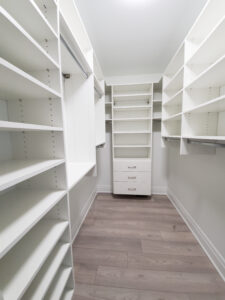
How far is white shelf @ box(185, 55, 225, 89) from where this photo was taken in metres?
0.89

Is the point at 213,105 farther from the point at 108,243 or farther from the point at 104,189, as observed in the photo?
the point at 104,189

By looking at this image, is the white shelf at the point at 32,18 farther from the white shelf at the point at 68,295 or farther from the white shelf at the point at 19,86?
the white shelf at the point at 68,295

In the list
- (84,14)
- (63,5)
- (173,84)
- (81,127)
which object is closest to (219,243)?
(81,127)

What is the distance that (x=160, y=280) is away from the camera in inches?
46.9

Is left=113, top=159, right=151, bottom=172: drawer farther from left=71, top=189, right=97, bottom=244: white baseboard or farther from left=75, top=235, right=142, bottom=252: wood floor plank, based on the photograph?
left=75, top=235, right=142, bottom=252: wood floor plank

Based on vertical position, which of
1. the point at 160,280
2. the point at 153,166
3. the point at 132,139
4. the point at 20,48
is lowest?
the point at 160,280

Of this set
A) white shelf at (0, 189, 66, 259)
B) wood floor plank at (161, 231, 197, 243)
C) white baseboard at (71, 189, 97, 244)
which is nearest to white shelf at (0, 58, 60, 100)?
white shelf at (0, 189, 66, 259)

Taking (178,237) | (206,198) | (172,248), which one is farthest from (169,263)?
(206,198)

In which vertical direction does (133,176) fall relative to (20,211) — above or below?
below

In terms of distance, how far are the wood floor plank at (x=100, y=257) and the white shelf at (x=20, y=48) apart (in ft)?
5.66

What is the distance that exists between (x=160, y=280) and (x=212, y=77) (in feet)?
5.86

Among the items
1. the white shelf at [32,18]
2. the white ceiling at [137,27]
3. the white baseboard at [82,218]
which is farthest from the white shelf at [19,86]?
the white baseboard at [82,218]

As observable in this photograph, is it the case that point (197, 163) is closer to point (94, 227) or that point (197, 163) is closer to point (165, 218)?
point (165, 218)

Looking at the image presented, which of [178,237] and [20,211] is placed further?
[178,237]
